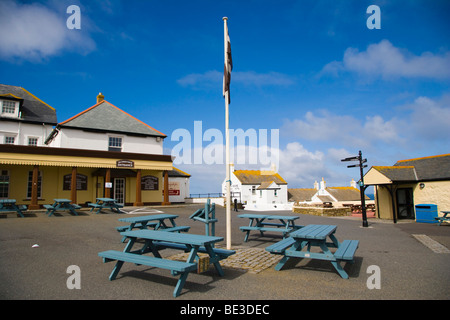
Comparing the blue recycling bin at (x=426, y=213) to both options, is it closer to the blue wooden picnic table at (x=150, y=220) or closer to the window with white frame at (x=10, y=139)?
the blue wooden picnic table at (x=150, y=220)

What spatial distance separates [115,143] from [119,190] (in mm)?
4314

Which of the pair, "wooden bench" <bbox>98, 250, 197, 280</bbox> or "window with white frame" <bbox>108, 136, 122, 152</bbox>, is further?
"window with white frame" <bbox>108, 136, 122, 152</bbox>

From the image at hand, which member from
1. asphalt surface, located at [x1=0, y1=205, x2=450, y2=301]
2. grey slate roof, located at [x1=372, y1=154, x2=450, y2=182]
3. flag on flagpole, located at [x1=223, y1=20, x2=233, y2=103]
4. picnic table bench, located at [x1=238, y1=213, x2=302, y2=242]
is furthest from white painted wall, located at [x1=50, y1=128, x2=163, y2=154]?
flag on flagpole, located at [x1=223, y1=20, x2=233, y2=103]

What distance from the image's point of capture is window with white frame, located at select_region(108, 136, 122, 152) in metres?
25.5

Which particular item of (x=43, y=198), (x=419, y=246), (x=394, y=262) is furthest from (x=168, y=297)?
(x=43, y=198)

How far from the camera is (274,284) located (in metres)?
5.27

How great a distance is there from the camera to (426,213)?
17.4 m

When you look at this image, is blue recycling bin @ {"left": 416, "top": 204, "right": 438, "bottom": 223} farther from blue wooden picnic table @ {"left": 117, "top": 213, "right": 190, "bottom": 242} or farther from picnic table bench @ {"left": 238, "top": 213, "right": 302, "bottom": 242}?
blue wooden picnic table @ {"left": 117, "top": 213, "right": 190, "bottom": 242}

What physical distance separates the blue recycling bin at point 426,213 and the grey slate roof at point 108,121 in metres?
21.6

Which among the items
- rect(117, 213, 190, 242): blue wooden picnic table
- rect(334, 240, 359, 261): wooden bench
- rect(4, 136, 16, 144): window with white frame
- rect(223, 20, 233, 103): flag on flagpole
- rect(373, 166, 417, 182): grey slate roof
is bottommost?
rect(334, 240, 359, 261): wooden bench

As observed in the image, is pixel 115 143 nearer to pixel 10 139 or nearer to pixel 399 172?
pixel 10 139

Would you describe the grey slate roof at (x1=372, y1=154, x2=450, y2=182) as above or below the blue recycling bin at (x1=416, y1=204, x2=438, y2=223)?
above

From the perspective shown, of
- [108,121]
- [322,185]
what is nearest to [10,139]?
[108,121]

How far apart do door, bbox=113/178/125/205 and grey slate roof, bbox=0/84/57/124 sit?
33.6 feet
